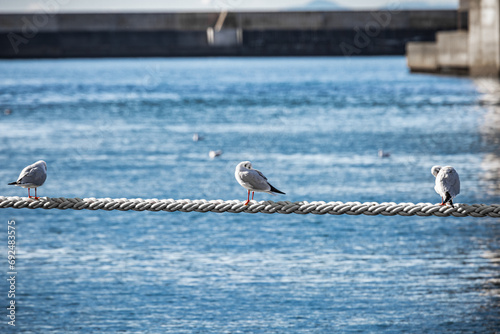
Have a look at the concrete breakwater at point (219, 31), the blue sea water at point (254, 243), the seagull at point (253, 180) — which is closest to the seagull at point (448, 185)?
the seagull at point (253, 180)

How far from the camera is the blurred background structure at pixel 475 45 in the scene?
71000mm

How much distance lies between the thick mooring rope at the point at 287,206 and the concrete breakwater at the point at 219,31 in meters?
121

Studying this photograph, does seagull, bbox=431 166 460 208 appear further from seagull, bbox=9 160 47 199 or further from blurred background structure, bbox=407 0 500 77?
blurred background structure, bbox=407 0 500 77

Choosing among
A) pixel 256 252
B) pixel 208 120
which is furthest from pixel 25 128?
pixel 256 252

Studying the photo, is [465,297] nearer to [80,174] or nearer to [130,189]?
[130,189]

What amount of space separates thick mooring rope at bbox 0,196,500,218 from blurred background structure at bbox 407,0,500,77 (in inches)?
2533

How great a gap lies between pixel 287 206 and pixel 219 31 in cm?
12275

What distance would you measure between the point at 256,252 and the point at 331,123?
34216 millimetres

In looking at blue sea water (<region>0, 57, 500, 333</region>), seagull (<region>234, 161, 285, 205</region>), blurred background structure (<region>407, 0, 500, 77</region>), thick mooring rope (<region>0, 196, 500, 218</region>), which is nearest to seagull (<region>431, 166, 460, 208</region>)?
thick mooring rope (<region>0, 196, 500, 218</region>)

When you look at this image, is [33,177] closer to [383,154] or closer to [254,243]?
[254,243]

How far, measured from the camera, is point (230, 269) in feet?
58.5

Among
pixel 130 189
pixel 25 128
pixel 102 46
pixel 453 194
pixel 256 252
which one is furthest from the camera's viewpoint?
pixel 102 46

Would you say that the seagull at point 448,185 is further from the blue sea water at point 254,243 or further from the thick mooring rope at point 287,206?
the blue sea water at point 254,243

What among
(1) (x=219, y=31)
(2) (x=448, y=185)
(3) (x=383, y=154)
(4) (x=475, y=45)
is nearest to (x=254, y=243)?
(2) (x=448, y=185)
